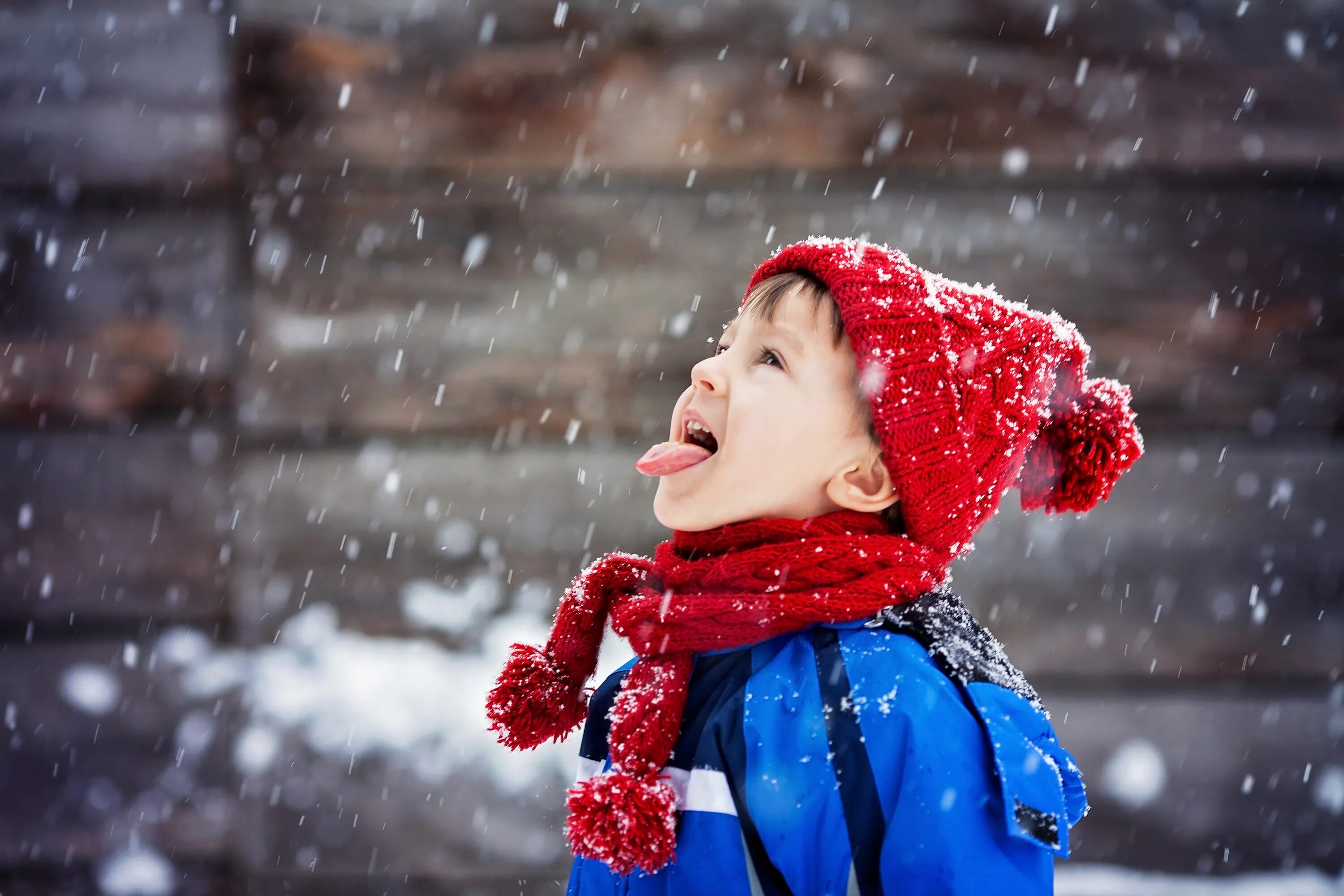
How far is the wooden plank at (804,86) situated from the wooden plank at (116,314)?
0.32 m

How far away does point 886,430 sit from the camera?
98 cm

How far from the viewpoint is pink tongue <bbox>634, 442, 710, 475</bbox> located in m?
1.04

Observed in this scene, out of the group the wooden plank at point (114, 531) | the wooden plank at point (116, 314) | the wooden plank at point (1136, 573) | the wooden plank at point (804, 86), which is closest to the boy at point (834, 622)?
the wooden plank at point (1136, 573)

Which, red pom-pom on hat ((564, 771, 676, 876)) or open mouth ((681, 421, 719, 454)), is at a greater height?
open mouth ((681, 421, 719, 454))

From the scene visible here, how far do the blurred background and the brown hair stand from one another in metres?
0.75

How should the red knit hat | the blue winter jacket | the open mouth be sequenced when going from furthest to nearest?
1. the open mouth
2. the red knit hat
3. the blue winter jacket

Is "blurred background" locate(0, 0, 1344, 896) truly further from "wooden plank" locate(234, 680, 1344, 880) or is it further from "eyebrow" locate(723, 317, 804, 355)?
"eyebrow" locate(723, 317, 804, 355)

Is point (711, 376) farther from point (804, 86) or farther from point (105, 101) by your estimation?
point (105, 101)

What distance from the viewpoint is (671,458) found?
105 centimetres

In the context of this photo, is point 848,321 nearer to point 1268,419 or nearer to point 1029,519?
point 1029,519

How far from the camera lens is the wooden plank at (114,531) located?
6.23 ft

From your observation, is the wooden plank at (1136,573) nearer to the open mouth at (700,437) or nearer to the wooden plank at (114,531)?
the wooden plank at (114,531)

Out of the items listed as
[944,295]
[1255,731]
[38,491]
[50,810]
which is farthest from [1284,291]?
[50,810]

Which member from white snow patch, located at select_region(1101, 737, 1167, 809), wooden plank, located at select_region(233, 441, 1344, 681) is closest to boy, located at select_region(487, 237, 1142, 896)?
wooden plank, located at select_region(233, 441, 1344, 681)
